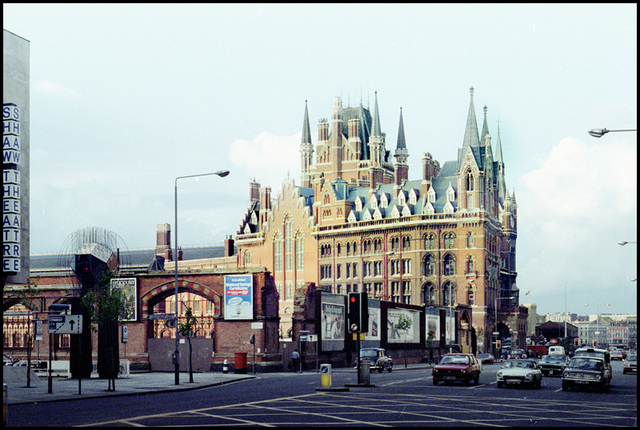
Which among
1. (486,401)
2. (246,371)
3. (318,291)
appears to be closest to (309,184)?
(318,291)

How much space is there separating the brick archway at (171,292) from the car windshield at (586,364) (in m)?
27.6

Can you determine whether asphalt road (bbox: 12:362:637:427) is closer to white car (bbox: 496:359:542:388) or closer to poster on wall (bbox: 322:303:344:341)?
white car (bbox: 496:359:542:388)

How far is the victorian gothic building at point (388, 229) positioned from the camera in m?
126

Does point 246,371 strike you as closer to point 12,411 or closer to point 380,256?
point 12,411

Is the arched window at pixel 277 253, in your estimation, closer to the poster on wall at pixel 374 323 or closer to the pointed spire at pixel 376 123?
the pointed spire at pixel 376 123

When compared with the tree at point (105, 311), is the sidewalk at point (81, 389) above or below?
below

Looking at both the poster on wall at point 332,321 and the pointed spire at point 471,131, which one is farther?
the pointed spire at point 471,131

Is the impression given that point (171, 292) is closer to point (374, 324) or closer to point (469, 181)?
point (374, 324)

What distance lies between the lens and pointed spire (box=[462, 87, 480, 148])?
5295 inches

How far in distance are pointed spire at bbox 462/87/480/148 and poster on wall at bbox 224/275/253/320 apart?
81.9m

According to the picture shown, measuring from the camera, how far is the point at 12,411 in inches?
993

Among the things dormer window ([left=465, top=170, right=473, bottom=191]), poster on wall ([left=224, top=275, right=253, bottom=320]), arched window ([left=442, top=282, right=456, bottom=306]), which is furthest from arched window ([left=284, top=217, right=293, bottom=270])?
poster on wall ([left=224, top=275, right=253, bottom=320])

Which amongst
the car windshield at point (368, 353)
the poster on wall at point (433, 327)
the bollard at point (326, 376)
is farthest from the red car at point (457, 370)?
the poster on wall at point (433, 327)

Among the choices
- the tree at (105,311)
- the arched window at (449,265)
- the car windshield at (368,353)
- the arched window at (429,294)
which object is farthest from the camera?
the arched window at (429,294)
